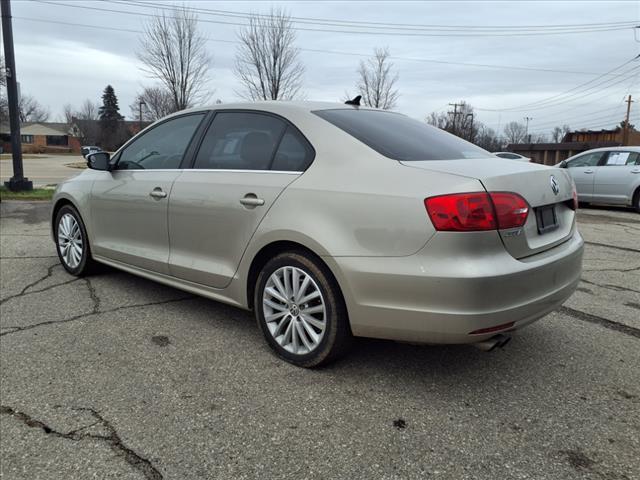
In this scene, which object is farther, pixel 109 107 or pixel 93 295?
pixel 109 107

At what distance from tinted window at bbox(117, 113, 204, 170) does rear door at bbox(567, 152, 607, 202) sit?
11288 mm

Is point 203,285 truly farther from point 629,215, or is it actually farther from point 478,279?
point 629,215

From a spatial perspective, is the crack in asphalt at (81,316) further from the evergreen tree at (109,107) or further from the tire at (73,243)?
the evergreen tree at (109,107)

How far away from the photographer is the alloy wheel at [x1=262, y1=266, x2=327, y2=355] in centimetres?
291

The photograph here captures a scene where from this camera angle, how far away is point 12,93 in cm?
1166

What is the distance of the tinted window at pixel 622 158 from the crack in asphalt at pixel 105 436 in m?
12.8

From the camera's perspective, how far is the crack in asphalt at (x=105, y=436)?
213 cm

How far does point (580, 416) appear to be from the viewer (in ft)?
8.30

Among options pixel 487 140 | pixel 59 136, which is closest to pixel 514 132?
pixel 487 140

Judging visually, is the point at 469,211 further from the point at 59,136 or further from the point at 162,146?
Answer: the point at 59,136

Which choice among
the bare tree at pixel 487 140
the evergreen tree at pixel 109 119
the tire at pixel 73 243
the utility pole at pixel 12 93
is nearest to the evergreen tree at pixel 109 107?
the evergreen tree at pixel 109 119

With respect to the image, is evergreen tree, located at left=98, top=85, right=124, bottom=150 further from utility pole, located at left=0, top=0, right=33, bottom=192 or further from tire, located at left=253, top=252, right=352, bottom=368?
tire, located at left=253, top=252, right=352, bottom=368

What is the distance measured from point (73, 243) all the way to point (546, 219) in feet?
14.1

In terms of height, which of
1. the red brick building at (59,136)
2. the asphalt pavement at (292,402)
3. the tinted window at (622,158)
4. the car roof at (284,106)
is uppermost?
the red brick building at (59,136)
